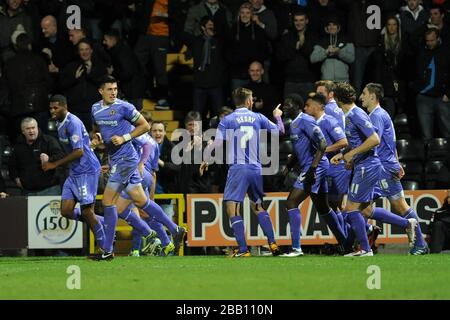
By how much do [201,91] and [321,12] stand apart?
2.63m

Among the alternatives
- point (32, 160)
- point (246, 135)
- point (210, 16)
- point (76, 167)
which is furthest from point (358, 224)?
point (210, 16)

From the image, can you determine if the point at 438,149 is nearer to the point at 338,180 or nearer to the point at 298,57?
the point at 298,57

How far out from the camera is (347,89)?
15.2 metres

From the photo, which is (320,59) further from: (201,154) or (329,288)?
(329,288)

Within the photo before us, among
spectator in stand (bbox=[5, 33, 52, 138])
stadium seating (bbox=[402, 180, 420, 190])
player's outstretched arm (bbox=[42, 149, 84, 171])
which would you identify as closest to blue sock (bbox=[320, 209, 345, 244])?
player's outstretched arm (bbox=[42, 149, 84, 171])

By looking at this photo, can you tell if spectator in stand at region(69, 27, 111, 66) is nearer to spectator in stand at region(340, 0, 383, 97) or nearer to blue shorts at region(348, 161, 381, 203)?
spectator in stand at region(340, 0, 383, 97)

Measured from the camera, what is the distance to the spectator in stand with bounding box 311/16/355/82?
2041cm

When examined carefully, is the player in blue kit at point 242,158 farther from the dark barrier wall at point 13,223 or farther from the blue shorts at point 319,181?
the dark barrier wall at point 13,223

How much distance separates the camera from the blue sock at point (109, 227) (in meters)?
15.3

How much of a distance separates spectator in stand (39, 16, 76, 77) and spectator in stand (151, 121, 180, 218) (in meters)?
2.82

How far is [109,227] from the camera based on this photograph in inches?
603

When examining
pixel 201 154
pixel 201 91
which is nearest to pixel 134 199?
pixel 201 154

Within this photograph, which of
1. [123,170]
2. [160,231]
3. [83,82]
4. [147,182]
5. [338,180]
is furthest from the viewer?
[83,82]

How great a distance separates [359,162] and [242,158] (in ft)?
5.53
